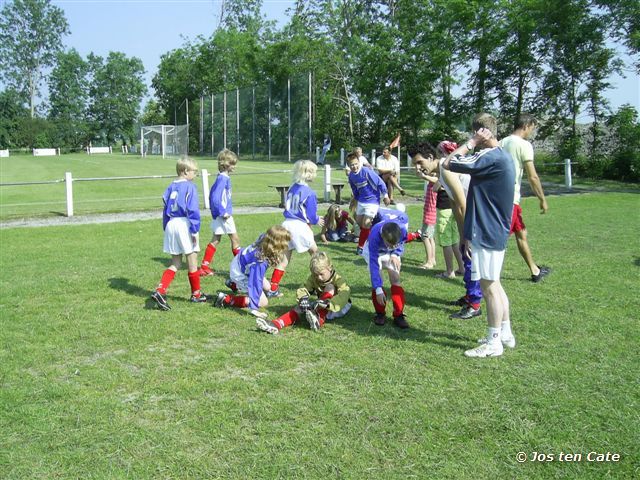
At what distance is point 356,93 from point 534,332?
36392 mm

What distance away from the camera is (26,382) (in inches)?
172

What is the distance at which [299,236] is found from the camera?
678 cm

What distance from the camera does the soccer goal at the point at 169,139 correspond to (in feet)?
197

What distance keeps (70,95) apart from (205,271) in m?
96.1

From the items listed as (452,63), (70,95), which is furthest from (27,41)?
(452,63)

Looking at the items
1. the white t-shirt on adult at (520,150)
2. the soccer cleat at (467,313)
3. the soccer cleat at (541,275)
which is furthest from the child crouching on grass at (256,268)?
the soccer cleat at (541,275)

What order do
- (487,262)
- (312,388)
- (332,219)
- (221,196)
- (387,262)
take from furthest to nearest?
(332,219) → (221,196) → (387,262) → (487,262) → (312,388)

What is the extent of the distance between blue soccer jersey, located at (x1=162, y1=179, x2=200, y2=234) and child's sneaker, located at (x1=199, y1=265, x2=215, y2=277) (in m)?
1.49

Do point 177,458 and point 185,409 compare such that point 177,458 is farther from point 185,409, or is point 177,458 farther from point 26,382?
point 26,382

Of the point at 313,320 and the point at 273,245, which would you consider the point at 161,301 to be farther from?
the point at 313,320

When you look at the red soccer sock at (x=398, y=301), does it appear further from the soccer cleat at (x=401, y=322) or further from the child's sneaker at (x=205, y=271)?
the child's sneaker at (x=205, y=271)

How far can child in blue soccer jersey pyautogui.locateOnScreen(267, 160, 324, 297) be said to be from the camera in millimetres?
6777

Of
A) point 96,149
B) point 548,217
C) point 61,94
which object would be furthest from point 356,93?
point 61,94

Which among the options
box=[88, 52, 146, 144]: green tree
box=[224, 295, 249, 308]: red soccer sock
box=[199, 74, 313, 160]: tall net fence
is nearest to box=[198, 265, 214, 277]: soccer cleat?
box=[224, 295, 249, 308]: red soccer sock
